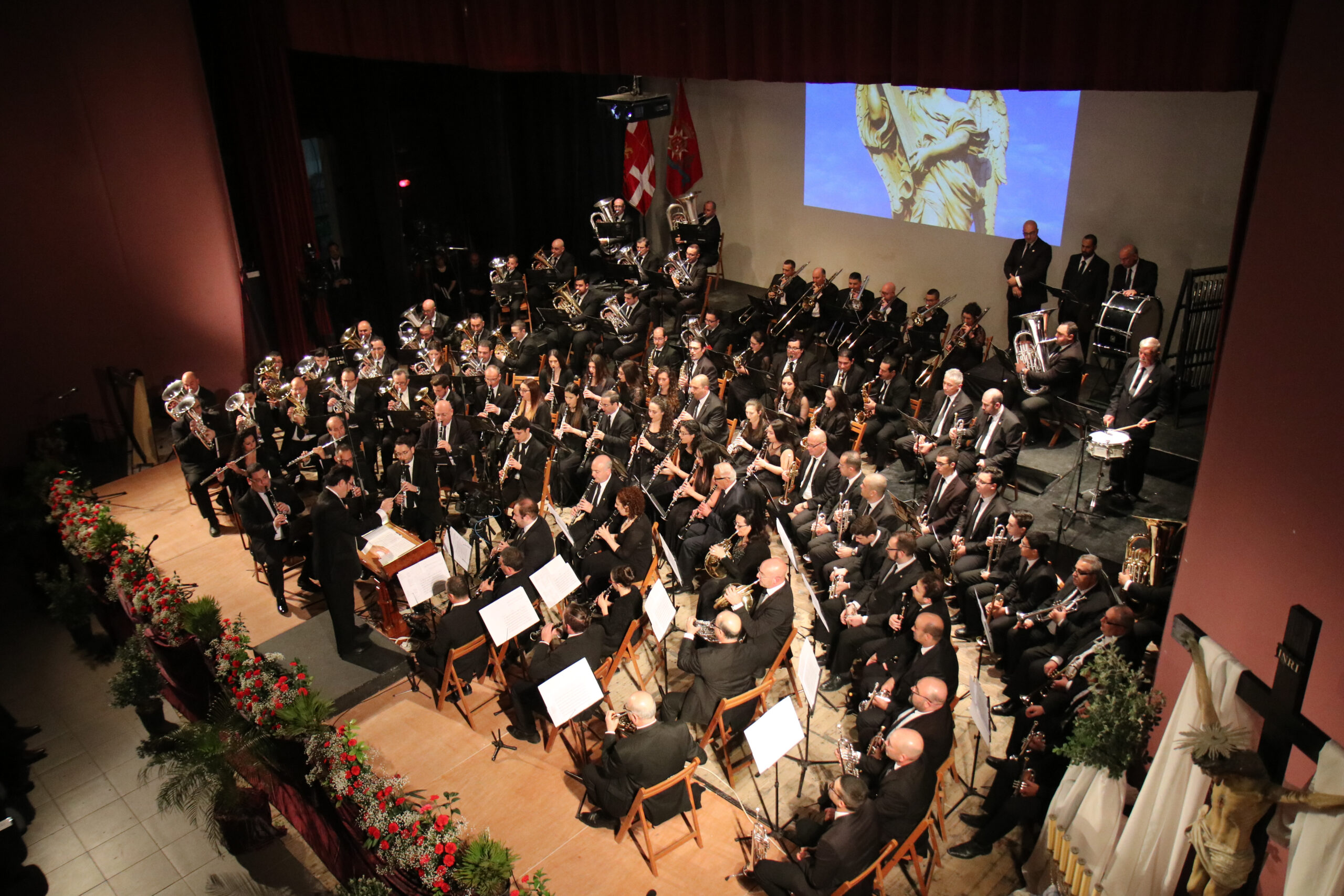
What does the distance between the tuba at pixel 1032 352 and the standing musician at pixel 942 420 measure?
0.71 meters

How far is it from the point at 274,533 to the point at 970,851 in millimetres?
5586

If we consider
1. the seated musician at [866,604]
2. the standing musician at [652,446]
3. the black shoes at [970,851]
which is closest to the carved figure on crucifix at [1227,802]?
the black shoes at [970,851]

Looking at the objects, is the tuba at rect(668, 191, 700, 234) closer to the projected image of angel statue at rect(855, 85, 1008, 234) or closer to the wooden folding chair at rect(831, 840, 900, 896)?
the projected image of angel statue at rect(855, 85, 1008, 234)

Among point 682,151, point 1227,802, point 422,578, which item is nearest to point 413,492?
point 422,578

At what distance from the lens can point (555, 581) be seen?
5.86 m

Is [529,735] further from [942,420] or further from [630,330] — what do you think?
[630,330]

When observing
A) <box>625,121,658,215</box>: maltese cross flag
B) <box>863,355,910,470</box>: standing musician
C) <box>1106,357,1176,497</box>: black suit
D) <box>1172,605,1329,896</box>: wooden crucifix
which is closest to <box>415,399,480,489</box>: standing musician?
→ <box>863,355,910,470</box>: standing musician

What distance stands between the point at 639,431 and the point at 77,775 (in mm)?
4899

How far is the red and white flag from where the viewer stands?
44.0ft

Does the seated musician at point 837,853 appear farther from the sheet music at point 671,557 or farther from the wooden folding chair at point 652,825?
the sheet music at point 671,557

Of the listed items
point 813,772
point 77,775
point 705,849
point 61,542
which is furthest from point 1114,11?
point 61,542

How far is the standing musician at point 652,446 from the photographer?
311 inches

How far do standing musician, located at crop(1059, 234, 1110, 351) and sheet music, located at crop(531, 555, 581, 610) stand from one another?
581cm

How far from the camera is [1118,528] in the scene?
7.05m
